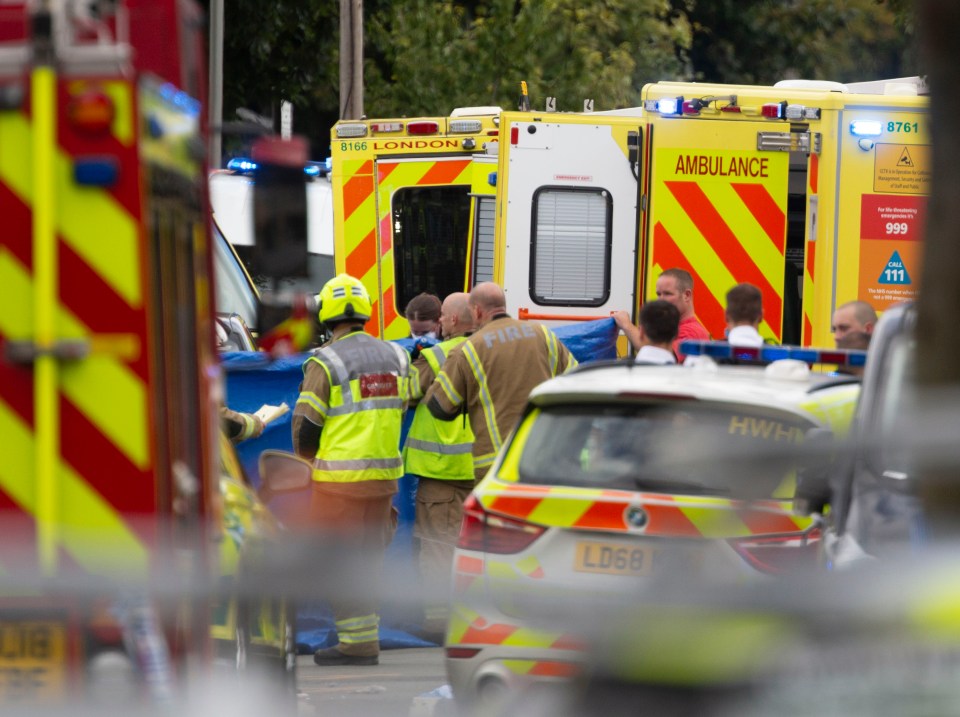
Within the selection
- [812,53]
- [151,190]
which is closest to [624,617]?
[151,190]

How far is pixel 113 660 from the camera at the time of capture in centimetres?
280

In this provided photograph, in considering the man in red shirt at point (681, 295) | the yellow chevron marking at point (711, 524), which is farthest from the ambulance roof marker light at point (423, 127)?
the yellow chevron marking at point (711, 524)

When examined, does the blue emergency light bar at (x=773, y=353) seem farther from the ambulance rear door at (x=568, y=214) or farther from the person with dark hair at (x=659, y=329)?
the ambulance rear door at (x=568, y=214)

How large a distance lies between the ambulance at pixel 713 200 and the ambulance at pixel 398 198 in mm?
2544

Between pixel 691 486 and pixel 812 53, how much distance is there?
104 feet

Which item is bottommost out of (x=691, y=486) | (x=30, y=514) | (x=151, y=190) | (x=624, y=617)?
(x=691, y=486)

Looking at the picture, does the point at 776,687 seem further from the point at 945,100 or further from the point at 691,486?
the point at 691,486

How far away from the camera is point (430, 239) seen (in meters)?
14.2

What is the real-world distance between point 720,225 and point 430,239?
12.0 ft

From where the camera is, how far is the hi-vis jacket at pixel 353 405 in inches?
332

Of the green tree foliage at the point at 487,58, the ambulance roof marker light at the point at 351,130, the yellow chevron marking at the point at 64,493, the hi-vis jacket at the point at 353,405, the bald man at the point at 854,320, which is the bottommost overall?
the hi-vis jacket at the point at 353,405

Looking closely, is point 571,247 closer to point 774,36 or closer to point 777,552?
point 777,552

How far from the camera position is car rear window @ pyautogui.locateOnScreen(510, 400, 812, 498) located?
570cm

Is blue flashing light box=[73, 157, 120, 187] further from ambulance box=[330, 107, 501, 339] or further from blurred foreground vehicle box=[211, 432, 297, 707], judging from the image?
ambulance box=[330, 107, 501, 339]
